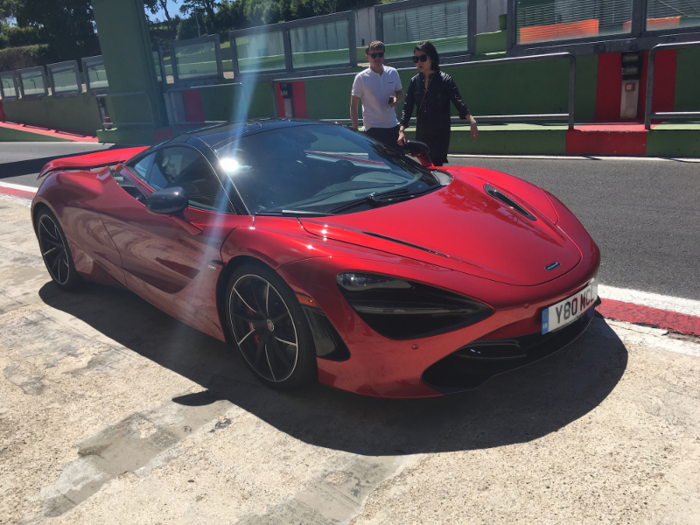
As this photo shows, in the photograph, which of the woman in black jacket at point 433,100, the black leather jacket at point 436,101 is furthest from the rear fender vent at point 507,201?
the black leather jacket at point 436,101

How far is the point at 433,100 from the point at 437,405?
145 inches

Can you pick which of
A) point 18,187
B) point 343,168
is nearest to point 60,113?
point 18,187

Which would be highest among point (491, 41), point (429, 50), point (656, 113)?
point (491, 41)

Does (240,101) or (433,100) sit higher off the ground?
(433,100)

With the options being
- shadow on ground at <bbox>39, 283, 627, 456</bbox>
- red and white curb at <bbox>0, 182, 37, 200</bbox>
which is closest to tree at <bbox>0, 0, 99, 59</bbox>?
red and white curb at <bbox>0, 182, 37, 200</bbox>

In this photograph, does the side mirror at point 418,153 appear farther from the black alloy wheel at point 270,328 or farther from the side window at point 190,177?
the black alloy wheel at point 270,328

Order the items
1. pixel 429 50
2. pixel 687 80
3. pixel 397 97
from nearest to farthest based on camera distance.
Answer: pixel 429 50, pixel 397 97, pixel 687 80

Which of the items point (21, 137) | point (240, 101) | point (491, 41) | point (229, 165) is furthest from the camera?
point (491, 41)

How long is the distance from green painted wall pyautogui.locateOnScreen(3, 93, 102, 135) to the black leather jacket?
635 inches

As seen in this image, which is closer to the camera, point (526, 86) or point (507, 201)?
point (507, 201)

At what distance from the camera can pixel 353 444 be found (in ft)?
8.44

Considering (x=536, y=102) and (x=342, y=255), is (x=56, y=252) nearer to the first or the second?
(x=342, y=255)

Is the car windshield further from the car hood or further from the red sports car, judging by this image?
the car hood

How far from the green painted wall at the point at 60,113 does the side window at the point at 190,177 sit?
Answer: 17077 millimetres
